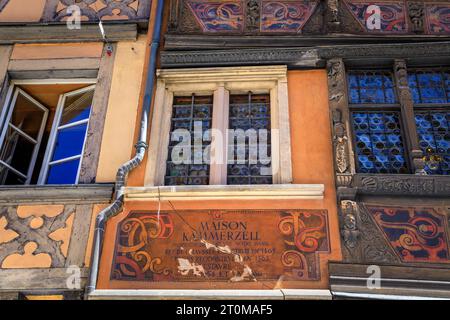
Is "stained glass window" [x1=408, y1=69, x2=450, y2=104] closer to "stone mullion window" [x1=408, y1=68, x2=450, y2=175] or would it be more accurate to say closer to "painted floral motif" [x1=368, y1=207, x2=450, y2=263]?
"stone mullion window" [x1=408, y1=68, x2=450, y2=175]

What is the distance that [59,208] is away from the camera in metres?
5.55

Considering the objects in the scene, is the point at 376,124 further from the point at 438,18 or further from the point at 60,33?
the point at 60,33

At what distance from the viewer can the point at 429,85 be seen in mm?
6238

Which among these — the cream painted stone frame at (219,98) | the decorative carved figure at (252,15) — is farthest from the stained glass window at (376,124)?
the decorative carved figure at (252,15)

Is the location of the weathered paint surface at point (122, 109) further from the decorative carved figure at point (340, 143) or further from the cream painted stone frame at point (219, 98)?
the decorative carved figure at point (340, 143)

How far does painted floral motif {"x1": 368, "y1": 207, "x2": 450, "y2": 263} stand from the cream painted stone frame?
1102 mm

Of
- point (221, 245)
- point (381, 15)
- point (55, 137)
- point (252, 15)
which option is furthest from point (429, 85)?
point (55, 137)

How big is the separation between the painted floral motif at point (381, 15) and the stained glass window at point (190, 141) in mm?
2090

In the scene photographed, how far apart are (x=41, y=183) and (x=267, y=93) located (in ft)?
8.89

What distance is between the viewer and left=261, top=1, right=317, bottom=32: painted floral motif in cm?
672

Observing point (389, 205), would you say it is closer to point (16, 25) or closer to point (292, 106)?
point (292, 106)

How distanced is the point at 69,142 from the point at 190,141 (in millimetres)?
1466

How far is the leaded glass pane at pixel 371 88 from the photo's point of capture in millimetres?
6141

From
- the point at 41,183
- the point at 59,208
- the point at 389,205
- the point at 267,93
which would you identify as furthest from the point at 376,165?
the point at 41,183
